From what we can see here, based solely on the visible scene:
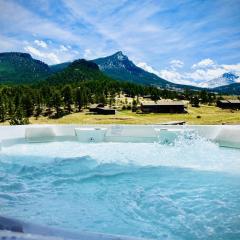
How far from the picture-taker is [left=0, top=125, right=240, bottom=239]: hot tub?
25.8 ft

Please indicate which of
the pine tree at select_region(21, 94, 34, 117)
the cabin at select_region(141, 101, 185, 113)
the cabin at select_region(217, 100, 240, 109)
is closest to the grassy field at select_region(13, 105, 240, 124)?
the pine tree at select_region(21, 94, 34, 117)

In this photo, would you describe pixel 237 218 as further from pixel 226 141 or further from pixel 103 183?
pixel 226 141

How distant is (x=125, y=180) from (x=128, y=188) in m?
0.94

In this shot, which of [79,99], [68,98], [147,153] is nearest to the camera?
[147,153]

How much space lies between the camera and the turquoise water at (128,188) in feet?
25.6

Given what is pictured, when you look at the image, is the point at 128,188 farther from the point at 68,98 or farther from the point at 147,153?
the point at 68,98

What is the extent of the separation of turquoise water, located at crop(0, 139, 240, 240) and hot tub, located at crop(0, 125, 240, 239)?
0.02 metres

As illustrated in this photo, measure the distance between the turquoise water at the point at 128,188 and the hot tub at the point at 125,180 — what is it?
0.02 meters

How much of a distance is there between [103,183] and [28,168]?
11.6 feet

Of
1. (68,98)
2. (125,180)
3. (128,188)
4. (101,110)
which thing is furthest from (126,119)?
(128,188)

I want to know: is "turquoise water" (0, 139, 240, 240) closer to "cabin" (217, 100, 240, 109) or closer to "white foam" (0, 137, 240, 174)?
"white foam" (0, 137, 240, 174)

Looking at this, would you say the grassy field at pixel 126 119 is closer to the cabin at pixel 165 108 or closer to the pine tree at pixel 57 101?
the pine tree at pixel 57 101

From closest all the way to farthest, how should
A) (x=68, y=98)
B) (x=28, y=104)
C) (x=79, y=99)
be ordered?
(x=28, y=104) < (x=68, y=98) < (x=79, y=99)

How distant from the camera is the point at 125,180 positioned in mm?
12000
